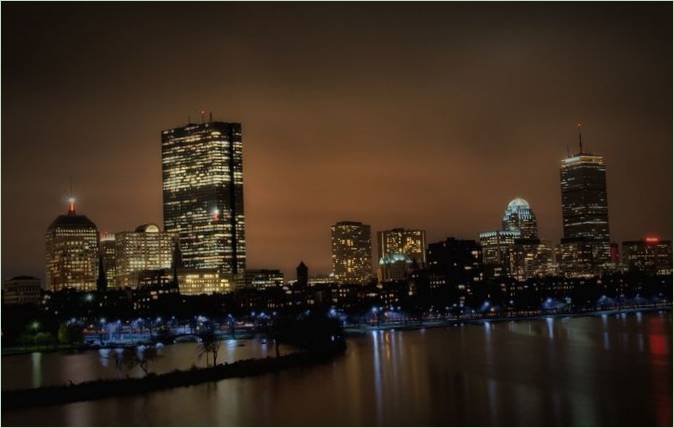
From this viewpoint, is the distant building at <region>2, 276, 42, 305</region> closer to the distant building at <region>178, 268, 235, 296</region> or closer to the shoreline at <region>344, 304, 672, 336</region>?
the distant building at <region>178, 268, 235, 296</region>

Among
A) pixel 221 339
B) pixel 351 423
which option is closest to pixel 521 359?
pixel 351 423

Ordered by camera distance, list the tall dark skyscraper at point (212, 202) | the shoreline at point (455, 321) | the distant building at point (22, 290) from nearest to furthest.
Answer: the shoreline at point (455, 321), the distant building at point (22, 290), the tall dark skyscraper at point (212, 202)

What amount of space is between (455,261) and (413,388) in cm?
12176

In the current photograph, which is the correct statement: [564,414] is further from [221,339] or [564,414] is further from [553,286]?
[553,286]

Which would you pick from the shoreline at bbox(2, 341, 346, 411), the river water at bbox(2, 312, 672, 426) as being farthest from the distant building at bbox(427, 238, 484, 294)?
the shoreline at bbox(2, 341, 346, 411)

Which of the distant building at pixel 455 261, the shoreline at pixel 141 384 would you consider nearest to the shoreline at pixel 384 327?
the shoreline at pixel 141 384

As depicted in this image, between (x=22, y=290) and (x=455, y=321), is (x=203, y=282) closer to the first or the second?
(x=22, y=290)

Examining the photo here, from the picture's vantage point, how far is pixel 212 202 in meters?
191

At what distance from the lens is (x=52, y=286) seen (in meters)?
180

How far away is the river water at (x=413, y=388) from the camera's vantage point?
117ft

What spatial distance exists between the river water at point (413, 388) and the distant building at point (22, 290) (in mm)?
90971

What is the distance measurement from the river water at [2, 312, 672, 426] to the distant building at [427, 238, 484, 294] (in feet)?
299

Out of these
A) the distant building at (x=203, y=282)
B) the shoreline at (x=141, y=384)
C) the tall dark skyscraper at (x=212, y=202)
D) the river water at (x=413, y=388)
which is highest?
the tall dark skyscraper at (x=212, y=202)

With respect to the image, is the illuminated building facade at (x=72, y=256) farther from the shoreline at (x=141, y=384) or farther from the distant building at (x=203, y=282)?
the shoreline at (x=141, y=384)
